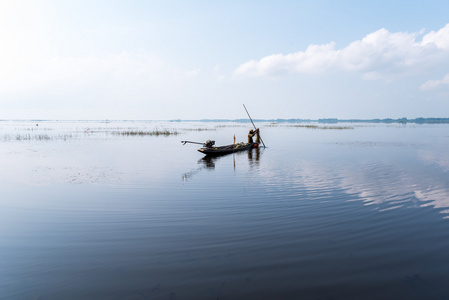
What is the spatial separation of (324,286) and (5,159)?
28980mm

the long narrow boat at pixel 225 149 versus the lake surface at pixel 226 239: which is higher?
the long narrow boat at pixel 225 149

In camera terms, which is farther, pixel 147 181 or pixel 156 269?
pixel 147 181

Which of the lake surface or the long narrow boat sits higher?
the long narrow boat

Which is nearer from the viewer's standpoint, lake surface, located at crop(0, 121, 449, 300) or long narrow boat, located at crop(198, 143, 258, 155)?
lake surface, located at crop(0, 121, 449, 300)

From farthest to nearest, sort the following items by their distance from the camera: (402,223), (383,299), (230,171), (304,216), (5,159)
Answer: (5,159), (230,171), (304,216), (402,223), (383,299)

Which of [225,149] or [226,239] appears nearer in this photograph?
[226,239]

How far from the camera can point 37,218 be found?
9438mm

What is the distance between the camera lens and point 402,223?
27.4 feet

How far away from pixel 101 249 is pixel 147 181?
8786 millimetres

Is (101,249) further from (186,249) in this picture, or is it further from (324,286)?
(324,286)

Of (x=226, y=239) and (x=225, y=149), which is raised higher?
(x=225, y=149)

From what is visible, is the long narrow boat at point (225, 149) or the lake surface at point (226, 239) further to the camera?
the long narrow boat at point (225, 149)

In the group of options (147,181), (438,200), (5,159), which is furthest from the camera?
(5,159)

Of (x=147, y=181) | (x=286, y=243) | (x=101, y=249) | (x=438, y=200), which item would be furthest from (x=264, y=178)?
(x=101, y=249)
